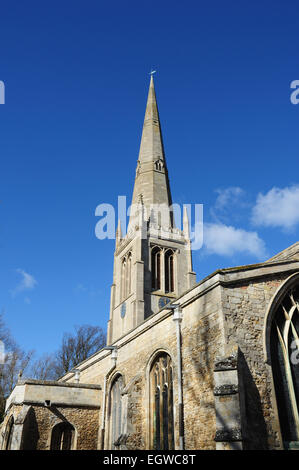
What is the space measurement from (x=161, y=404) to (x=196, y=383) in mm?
A: 2905

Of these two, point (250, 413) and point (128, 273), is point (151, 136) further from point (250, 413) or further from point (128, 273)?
point (250, 413)

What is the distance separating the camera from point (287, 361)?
13414mm

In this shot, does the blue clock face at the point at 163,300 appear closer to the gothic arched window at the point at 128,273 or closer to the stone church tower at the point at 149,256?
the stone church tower at the point at 149,256

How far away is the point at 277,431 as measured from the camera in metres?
12.0

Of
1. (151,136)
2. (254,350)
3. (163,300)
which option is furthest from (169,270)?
(254,350)

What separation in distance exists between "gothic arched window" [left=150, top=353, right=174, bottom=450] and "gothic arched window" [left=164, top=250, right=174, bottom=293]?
23.2m

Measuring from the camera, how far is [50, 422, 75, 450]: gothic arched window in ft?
62.8

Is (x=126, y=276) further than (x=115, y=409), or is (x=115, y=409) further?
(x=126, y=276)

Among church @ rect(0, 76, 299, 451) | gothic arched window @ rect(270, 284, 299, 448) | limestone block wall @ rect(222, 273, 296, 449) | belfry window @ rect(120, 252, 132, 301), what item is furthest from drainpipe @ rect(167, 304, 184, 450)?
belfry window @ rect(120, 252, 132, 301)

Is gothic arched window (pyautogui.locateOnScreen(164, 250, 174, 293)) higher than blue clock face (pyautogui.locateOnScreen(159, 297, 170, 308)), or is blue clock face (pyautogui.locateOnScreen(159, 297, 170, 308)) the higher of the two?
gothic arched window (pyautogui.locateOnScreen(164, 250, 174, 293))

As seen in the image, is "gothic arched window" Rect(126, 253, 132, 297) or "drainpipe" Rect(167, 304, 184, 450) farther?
"gothic arched window" Rect(126, 253, 132, 297)

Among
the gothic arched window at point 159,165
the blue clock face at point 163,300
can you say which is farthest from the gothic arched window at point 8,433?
the gothic arched window at point 159,165

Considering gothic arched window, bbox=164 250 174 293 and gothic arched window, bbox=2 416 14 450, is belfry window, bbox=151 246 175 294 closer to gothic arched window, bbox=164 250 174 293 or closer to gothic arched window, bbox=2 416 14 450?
gothic arched window, bbox=164 250 174 293
